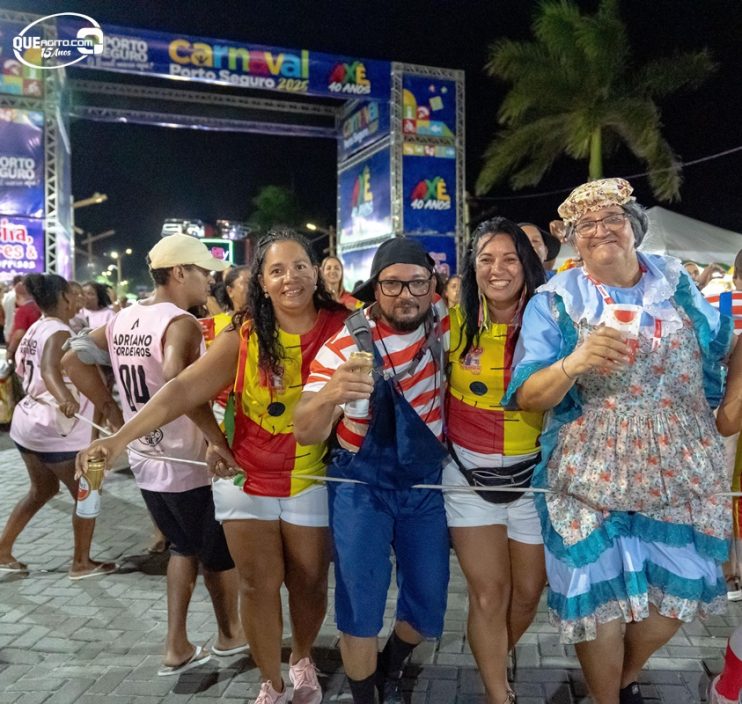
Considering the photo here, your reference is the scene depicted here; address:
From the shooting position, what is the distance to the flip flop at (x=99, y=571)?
454cm

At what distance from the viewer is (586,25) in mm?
16359

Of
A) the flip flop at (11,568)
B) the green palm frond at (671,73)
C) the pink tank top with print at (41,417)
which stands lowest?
the flip flop at (11,568)

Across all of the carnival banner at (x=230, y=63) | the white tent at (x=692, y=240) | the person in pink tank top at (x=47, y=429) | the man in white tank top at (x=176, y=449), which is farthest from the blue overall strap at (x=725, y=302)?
the carnival banner at (x=230, y=63)

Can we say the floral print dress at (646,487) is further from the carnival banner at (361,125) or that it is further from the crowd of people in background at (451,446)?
the carnival banner at (361,125)

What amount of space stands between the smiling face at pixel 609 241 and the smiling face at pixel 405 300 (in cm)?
66

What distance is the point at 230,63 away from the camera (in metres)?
13.4

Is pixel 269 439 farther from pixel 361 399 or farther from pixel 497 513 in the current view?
pixel 497 513

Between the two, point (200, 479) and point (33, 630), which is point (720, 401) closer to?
point (200, 479)

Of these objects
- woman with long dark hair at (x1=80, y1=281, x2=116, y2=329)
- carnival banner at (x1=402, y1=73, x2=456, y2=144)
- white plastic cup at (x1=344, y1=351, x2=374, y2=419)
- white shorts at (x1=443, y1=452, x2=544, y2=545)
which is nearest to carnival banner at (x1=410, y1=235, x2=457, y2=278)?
carnival banner at (x1=402, y1=73, x2=456, y2=144)

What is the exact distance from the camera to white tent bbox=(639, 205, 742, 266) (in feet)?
37.2

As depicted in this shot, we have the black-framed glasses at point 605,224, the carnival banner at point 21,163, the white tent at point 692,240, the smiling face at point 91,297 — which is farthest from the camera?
the carnival banner at point 21,163

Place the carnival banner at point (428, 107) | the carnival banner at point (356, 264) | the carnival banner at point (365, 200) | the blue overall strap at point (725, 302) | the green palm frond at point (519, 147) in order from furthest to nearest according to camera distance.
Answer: the green palm frond at point (519, 147) < the carnival banner at point (356, 264) < the carnival banner at point (365, 200) < the carnival banner at point (428, 107) < the blue overall strap at point (725, 302)

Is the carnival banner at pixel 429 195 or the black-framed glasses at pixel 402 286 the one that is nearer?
the black-framed glasses at pixel 402 286

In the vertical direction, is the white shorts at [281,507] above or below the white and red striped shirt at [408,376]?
Result: below
